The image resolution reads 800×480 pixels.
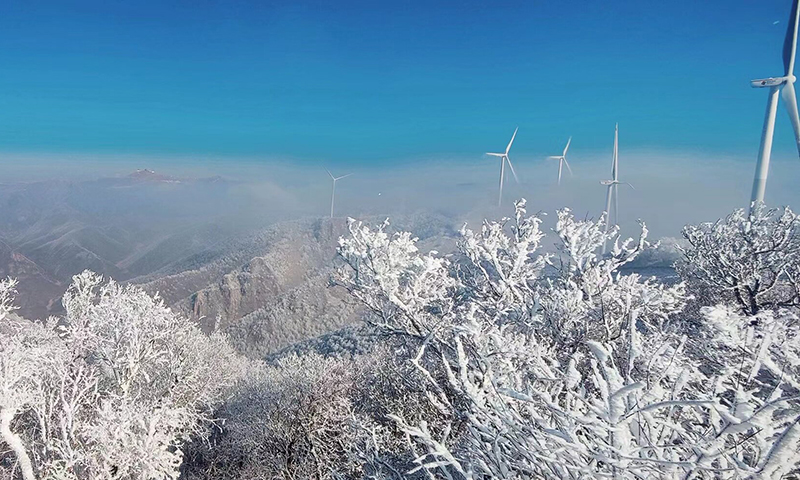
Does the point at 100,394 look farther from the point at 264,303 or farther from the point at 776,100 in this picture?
the point at 264,303

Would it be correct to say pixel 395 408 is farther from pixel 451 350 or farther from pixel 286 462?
pixel 451 350

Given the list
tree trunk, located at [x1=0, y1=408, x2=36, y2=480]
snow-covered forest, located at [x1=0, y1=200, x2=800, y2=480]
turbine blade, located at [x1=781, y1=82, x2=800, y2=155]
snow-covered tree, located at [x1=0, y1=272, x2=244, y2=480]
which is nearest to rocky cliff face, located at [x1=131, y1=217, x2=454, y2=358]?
snow-covered forest, located at [x1=0, y1=200, x2=800, y2=480]

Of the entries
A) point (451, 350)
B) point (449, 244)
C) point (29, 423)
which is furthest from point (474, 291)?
point (449, 244)

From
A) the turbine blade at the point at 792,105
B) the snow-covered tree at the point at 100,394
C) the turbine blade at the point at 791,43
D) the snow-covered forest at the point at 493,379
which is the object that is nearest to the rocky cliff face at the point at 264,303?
the snow-covered forest at the point at 493,379

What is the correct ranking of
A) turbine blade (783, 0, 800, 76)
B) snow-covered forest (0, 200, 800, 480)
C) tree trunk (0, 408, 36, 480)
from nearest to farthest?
snow-covered forest (0, 200, 800, 480) → tree trunk (0, 408, 36, 480) → turbine blade (783, 0, 800, 76)

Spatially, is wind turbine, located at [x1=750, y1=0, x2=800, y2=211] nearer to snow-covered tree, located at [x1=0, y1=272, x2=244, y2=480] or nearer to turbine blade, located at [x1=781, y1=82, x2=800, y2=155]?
turbine blade, located at [x1=781, y1=82, x2=800, y2=155]
